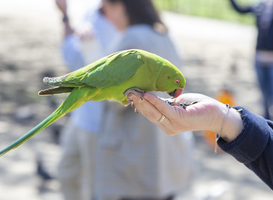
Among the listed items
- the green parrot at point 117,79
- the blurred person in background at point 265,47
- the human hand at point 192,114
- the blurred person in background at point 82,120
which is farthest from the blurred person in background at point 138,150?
the blurred person in background at point 265,47

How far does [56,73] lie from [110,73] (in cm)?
606

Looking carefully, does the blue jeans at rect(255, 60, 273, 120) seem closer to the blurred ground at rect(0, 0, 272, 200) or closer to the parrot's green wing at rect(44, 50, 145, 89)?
the blurred ground at rect(0, 0, 272, 200)

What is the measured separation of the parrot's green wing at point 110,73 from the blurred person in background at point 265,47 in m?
3.77

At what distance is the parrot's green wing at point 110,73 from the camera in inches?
64.1

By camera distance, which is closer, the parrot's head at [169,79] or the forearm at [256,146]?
the forearm at [256,146]

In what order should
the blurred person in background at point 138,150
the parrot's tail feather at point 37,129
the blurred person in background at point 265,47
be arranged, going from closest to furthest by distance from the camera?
the parrot's tail feather at point 37,129 → the blurred person in background at point 138,150 → the blurred person in background at point 265,47

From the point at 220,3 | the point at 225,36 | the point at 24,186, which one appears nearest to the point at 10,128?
the point at 24,186

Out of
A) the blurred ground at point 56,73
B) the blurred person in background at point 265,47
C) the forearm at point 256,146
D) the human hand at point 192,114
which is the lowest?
the blurred ground at point 56,73

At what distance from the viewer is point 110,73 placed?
1659mm

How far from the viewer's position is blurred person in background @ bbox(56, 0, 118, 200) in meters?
2.63

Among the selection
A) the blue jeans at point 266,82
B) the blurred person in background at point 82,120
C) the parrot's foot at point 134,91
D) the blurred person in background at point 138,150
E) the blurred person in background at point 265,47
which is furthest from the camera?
the blue jeans at point 266,82

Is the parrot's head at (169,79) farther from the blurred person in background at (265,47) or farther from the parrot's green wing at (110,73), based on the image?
the blurred person in background at (265,47)

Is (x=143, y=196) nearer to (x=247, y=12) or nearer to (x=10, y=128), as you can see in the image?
(x=10, y=128)

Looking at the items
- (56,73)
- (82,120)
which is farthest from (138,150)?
(56,73)
